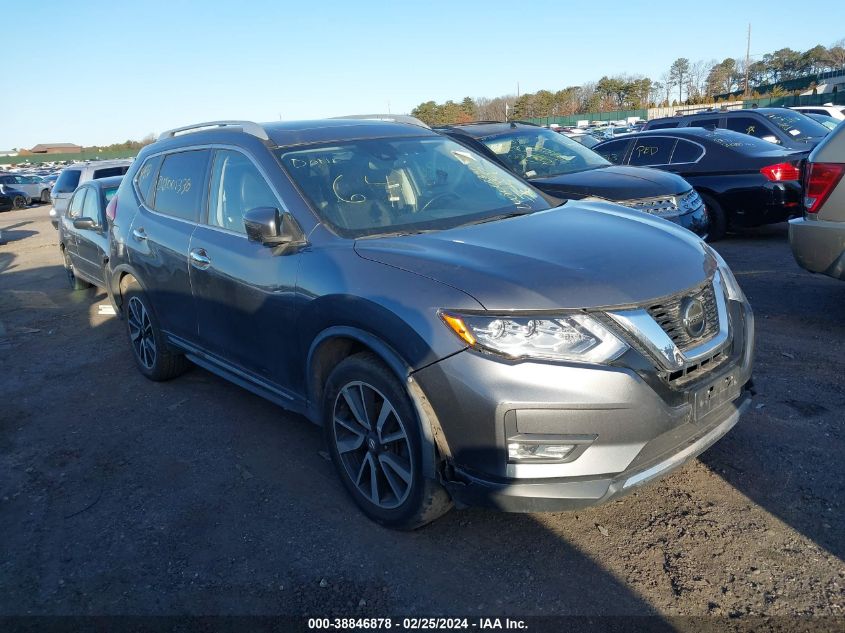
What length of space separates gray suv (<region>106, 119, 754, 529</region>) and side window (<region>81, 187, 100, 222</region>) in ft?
15.3

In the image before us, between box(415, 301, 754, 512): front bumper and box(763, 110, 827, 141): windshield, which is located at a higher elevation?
box(763, 110, 827, 141): windshield

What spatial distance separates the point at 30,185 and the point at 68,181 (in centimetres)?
2015

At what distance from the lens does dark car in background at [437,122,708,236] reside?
6.95m

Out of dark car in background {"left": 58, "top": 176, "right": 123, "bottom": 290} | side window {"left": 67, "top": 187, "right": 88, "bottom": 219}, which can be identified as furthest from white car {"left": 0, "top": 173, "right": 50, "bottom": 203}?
side window {"left": 67, "top": 187, "right": 88, "bottom": 219}

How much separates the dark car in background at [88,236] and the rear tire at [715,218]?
7541 mm

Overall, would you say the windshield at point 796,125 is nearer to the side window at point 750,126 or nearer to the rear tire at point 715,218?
the side window at point 750,126

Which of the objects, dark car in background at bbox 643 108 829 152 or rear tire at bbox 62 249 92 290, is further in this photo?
dark car in background at bbox 643 108 829 152

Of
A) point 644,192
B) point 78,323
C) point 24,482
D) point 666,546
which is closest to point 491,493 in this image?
point 666,546

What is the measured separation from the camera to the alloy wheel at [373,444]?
9.77ft

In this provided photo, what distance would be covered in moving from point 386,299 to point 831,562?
82.7 inches

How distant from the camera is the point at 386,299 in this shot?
2871 millimetres

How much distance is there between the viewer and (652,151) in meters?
9.63

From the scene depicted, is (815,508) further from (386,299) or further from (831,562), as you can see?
(386,299)

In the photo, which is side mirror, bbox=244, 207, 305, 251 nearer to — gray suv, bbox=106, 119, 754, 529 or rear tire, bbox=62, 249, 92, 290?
gray suv, bbox=106, 119, 754, 529
